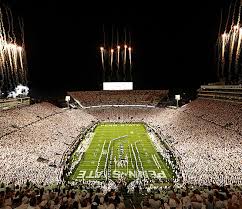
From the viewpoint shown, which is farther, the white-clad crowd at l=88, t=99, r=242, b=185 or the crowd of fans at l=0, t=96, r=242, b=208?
the white-clad crowd at l=88, t=99, r=242, b=185

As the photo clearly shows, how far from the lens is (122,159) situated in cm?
2241

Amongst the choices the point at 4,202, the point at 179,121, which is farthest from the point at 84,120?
the point at 4,202

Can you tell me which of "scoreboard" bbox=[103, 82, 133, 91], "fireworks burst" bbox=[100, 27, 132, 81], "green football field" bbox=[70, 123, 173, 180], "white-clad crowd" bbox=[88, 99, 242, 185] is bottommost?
"green football field" bbox=[70, 123, 173, 180]

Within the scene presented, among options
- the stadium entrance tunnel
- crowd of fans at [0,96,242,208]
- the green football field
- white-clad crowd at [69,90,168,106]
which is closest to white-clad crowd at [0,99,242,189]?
crowd of fans at [0,96,242,208]

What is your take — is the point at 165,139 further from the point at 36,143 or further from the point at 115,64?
the point at 115,64

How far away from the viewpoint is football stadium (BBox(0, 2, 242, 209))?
10.4 meters

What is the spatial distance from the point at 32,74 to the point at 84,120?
947 inches

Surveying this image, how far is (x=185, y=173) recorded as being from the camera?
17047 mm

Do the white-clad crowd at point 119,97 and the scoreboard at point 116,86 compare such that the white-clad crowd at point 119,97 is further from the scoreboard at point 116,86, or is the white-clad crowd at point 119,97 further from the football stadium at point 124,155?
the football stadium at point 124,155

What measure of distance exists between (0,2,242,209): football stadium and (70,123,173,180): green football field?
0.07 meters

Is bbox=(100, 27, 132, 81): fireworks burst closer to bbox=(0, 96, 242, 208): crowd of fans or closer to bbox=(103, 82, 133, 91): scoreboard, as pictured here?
bbox=(103, 82, 133, 91): scoreboard

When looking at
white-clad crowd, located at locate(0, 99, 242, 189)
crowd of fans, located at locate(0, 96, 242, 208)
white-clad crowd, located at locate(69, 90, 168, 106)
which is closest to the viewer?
crowd of fans, located at locate(0, 96, 242, 208)

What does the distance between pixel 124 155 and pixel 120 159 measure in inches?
48.5

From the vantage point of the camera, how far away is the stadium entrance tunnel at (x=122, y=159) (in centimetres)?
1811
